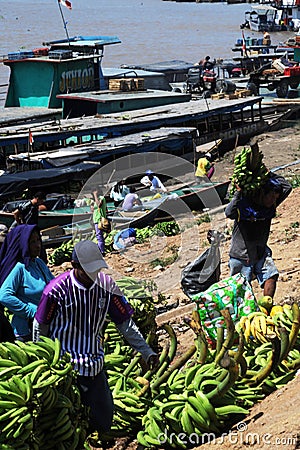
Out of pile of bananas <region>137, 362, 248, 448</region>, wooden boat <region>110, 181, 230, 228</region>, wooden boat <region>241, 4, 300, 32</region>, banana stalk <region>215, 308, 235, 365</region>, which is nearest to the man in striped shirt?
pile of bananas <region>137, 362, 248, 448</region>

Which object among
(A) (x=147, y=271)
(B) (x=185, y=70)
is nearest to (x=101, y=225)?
(A) (x=147, y=271)

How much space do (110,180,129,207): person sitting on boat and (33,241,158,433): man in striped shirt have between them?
9.61 m

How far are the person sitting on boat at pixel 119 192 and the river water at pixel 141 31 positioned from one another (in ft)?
58.3

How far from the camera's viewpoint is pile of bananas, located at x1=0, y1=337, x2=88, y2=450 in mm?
3438

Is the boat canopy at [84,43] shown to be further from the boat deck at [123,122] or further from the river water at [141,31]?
the river water at [141,31]

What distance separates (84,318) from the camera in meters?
4.02

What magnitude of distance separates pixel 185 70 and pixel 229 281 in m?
23.8

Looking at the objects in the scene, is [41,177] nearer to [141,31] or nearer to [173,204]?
[173,204]

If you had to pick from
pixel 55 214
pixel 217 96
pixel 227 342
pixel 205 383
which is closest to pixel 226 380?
pixel 205 383

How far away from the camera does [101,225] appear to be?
413 inches

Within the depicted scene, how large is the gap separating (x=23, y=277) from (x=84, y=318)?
869mm

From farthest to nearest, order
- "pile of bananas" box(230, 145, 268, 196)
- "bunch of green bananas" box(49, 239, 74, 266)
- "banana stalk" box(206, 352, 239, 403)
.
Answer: "bunch of green bananas" box(49, 239, 74, 266), "pile of bananas" box(230, 145, 268, 196), "banana stalk" box(206, 352, 239, 403)

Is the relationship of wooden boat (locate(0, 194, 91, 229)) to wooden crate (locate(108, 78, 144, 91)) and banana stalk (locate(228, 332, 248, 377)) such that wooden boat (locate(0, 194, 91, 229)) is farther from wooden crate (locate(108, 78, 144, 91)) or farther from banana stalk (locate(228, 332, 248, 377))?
wooden crate (locate(108, 78, 144, 91))

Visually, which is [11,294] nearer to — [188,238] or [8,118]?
[188,238]
